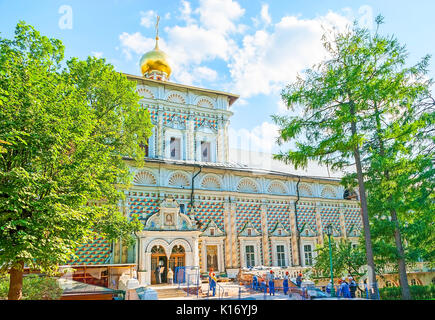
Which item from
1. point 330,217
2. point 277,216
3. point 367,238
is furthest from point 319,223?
point 367,238

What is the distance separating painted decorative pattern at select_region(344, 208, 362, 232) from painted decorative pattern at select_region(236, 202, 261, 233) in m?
7.70

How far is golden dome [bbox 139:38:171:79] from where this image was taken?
24.6 meters

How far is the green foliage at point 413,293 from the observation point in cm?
1479

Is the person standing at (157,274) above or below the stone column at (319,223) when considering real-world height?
below

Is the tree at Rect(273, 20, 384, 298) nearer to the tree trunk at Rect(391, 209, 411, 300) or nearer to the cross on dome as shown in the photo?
the tree trunk at Rect(391, 209, 411, 300)

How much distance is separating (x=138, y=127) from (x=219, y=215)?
8.62 metres

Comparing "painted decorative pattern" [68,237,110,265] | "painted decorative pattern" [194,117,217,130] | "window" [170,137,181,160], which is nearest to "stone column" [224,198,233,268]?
"window" [170,137,181,160]

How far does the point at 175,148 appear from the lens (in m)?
23.0

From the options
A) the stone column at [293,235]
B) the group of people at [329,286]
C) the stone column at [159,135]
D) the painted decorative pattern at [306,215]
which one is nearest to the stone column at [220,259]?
the group of people at [329,286]

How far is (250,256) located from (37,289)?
512 inches

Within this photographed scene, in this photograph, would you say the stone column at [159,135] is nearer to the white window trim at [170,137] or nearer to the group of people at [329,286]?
the white window trim at [170,137]

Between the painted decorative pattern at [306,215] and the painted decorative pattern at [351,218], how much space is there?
2.98m

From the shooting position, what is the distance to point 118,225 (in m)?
13.3
